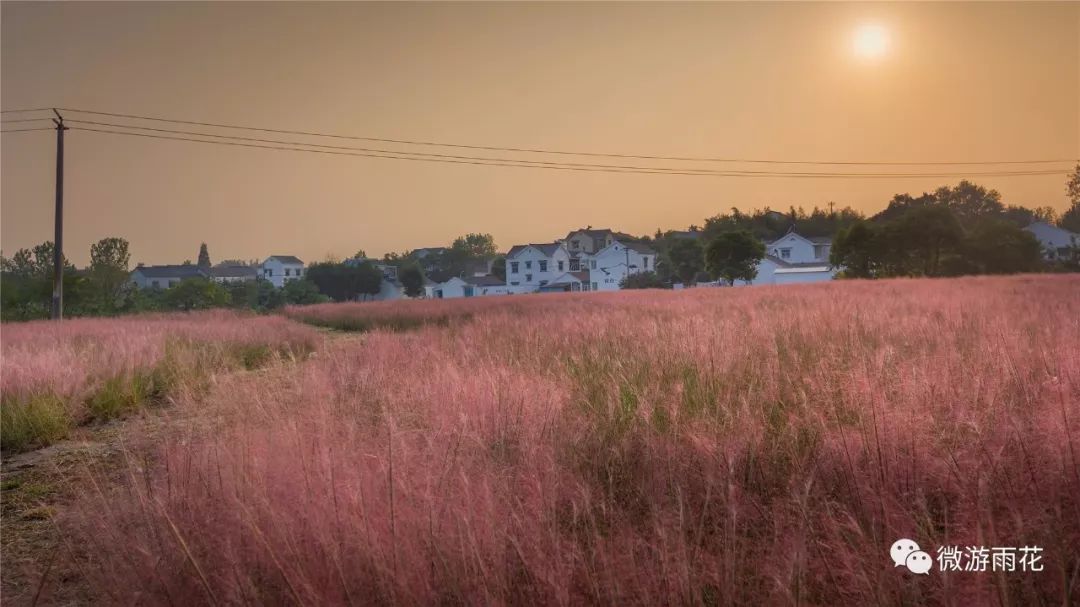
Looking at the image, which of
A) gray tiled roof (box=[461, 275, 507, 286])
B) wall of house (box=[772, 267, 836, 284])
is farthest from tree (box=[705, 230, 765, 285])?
gray tiled roof (box=[461, 275, 507, 286])

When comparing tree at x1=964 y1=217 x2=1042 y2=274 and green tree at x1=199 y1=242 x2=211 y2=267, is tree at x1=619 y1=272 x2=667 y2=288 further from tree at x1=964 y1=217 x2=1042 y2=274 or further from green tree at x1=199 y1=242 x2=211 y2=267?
green tree at x1=199 y1=242 x2=211 y2=267

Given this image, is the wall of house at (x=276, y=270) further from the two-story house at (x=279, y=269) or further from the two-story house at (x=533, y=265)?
the two-story house at (x=533, y=265)

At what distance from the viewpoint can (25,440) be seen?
6.25 meters

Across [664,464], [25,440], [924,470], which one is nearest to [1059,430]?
[924,470]

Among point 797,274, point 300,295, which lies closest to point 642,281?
point 797,274

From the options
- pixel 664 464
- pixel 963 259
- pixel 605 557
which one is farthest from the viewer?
pixel 963 259

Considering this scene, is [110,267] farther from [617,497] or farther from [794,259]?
[794,259]

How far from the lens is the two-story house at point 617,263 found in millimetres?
76125

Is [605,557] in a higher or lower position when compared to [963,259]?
lower

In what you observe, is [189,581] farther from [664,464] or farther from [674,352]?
[674,352]

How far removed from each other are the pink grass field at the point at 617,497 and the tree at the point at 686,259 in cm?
6146

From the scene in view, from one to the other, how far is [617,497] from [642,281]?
67352 mm

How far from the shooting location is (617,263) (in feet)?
259

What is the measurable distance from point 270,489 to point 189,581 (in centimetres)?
48
